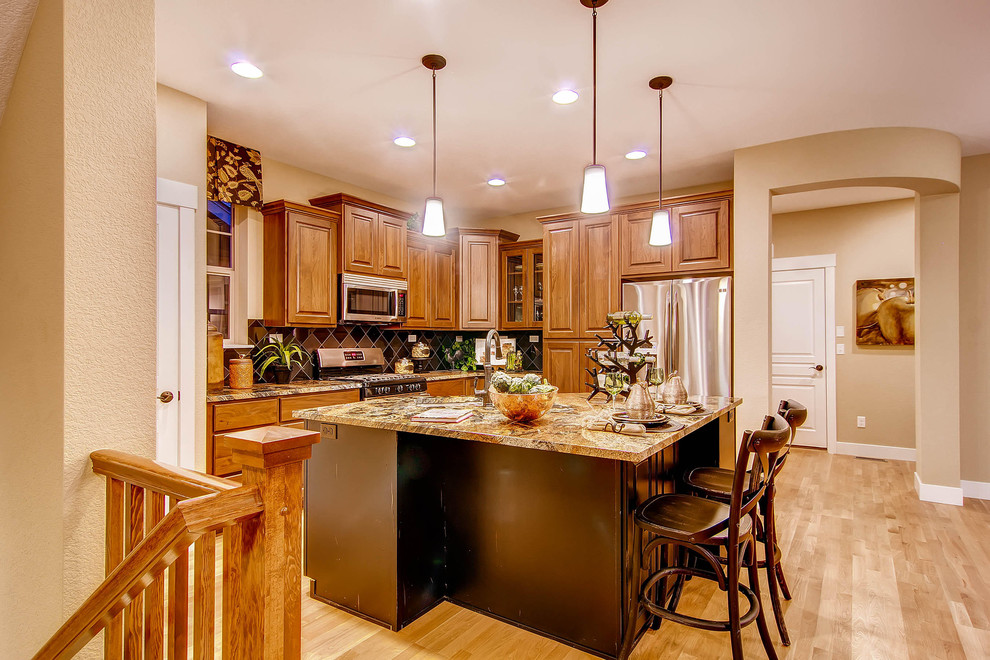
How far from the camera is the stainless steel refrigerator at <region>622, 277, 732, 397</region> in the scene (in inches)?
162

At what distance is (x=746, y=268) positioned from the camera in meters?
4.00

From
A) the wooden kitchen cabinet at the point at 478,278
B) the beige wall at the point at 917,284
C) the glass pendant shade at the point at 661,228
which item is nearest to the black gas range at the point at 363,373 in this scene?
the wooden kitchen cabinet at the point at 478,278

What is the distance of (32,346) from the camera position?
1.35m

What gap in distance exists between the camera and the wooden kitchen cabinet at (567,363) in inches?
193

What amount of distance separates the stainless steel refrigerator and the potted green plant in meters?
2.97

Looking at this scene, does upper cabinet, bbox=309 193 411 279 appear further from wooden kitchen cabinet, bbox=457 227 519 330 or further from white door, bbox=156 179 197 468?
white door, bbox=156 179 197 468

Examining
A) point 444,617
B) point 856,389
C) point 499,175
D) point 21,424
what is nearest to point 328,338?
point 499,175

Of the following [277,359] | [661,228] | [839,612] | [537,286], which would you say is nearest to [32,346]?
[277,359]

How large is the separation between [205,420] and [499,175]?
3066 mm

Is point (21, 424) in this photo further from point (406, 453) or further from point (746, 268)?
point (746, 268)

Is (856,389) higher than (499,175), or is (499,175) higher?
(499,175)

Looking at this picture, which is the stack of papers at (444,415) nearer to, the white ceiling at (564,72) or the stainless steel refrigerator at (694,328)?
the white ceiling at (564,72)

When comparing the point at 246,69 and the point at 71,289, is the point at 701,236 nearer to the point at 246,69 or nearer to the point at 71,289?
the point at 246,69

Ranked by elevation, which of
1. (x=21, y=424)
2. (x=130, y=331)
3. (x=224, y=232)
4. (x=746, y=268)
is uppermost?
(x=224, y=232)
